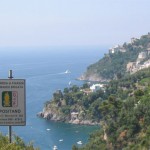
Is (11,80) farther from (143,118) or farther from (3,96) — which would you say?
(143,118)

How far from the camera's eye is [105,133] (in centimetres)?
2578

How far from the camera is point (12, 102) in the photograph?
497cm

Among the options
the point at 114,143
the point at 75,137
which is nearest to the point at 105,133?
the point at 114,143

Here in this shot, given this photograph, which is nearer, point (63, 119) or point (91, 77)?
point (63, 119)

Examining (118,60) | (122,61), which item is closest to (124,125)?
(122,61)

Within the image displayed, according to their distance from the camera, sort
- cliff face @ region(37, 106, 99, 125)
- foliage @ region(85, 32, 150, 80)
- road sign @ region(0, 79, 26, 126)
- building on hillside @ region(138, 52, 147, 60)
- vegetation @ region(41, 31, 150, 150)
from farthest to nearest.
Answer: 1. foliage @ region(85, 32, 150, 80)
2. building on hillside @ region(138, 52, 147, 60)
3. cliff face @ region(37, 106, 99, 125)
4. vegetation @ region(41, 31, 150, 150)
5. road sign @ region(0, 79, 26, 126)

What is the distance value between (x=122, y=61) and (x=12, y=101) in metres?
63.9

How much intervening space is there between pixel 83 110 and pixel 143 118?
17932mm

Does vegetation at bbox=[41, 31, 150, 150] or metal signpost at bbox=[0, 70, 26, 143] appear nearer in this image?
metal signpost at bbox=[0, 70, 26, 143]

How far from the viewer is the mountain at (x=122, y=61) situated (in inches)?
2581

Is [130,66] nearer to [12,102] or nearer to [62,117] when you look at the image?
[62,117]

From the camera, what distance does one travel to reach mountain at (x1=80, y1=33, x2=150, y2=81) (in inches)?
2581

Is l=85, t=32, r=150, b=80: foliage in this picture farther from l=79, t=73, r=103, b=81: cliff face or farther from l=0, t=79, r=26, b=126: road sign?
l=0, t=79, r=26, b=126: road sign

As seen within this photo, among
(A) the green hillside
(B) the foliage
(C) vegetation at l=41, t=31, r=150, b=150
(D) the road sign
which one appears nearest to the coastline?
(C) vegetation at l=41, t=31, r=150, b=150
